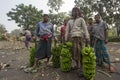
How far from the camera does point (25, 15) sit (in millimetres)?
50031

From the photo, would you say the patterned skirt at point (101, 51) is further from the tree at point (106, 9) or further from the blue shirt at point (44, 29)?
the tree at point (106, 9)

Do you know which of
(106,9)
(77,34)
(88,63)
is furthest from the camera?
(106,9)

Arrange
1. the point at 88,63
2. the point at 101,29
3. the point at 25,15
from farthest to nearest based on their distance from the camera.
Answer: the point at 25,15 < the point at 101,29 < the point at 88,63

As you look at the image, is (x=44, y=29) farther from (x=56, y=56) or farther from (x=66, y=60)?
(x=66, y=60)

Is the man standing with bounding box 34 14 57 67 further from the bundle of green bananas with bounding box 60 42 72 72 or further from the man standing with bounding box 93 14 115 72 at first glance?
the man standing with bounding box 93 14 115 72

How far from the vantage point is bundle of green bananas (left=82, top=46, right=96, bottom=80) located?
5.96 m

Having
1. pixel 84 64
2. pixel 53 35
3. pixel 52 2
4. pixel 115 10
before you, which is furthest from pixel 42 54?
pixel 52 2

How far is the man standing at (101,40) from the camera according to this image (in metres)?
7.43

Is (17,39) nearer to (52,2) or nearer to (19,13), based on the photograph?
(52,2)

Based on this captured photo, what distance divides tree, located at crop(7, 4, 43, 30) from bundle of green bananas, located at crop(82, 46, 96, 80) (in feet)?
136

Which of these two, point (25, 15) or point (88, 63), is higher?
point (25, 15)

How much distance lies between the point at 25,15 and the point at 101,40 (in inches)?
1723

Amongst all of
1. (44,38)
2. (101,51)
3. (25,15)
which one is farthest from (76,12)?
(25,15)

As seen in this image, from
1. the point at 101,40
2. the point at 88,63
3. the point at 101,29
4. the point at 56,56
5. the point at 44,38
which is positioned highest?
the point at 101,29
